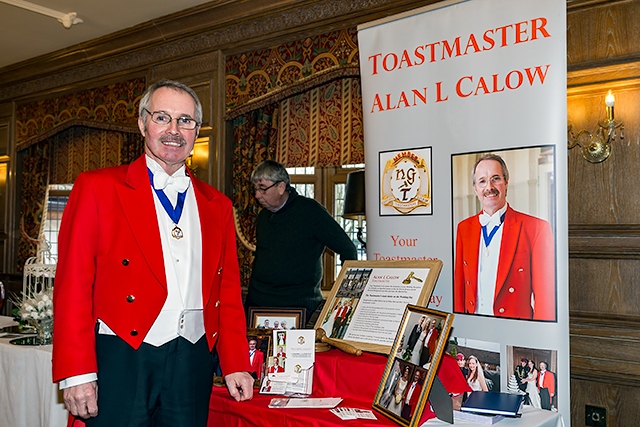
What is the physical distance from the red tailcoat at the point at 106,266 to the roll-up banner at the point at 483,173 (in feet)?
4.05

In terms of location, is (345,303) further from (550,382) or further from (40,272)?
(40,272)

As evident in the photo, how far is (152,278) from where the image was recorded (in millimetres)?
1755

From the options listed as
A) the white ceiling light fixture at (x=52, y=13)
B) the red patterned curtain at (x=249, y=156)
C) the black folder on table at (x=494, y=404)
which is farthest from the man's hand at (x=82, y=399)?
the white ceiling light fixture at (x=52, y=13)

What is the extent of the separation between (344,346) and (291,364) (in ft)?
0.69

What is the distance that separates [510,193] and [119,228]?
59.6 inches

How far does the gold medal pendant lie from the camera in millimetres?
1828

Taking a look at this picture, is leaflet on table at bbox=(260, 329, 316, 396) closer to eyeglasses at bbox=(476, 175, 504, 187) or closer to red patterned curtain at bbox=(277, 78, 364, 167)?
eyeglasses at bbox=(476, 175, 504, 187)

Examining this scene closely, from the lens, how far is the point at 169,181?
6.07 feet

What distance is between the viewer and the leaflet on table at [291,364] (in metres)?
2.37

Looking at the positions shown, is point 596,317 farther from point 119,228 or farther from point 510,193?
point 119,228

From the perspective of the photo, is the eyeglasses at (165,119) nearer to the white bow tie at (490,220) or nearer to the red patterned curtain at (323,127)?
the white bow tie at (490,220)

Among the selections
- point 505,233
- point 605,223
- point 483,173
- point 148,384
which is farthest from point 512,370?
point 148,384

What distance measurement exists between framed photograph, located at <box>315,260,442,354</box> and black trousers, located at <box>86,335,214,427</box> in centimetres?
79

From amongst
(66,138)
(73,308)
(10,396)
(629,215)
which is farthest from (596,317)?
(66,138)
